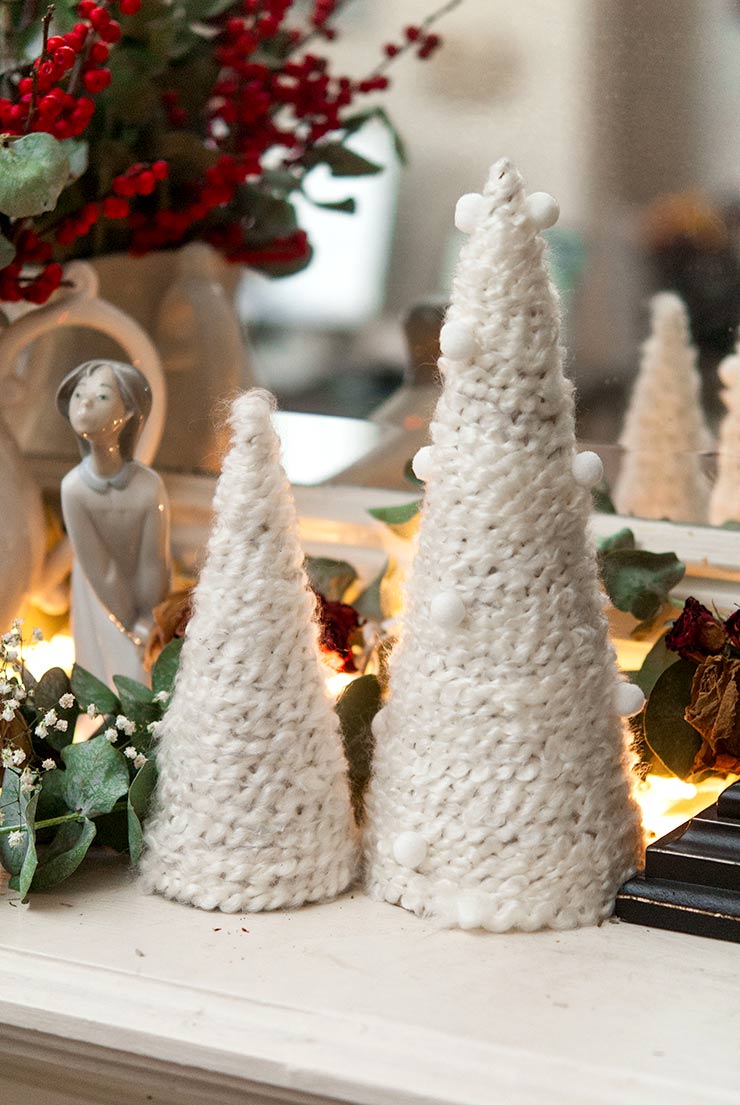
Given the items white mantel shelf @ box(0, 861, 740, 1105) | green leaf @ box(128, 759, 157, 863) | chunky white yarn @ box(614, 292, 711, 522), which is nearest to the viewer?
white mantel shelf @ box(0, 861, 740, 1105)

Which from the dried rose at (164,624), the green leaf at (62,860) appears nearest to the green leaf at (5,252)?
the dried rose at (164,624)

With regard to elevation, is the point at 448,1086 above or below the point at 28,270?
below

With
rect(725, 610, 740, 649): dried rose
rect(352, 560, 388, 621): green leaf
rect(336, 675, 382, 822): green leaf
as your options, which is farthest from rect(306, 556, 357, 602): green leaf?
rect(725, 610, 740, 649): dried rose

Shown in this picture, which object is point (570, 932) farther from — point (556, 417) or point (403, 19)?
point (403, 19)

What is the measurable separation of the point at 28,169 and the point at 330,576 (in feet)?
0.86

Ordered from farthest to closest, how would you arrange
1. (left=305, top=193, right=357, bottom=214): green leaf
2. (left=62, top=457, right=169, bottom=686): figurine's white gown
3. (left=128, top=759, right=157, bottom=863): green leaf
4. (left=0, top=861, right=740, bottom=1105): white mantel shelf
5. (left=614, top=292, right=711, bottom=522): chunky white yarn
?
(left=305, top=193, right=357, bottom=214): green leaf, (left=614, top=292, right=711, bottom=522): chunky white yarn, (left=62, top=457, right=169, bottom=686): figurine's white gown, (left=128, top=759, right=157, bottom=863): green leaf, (left=0, top=861, right=740, bottom=1105): white mantel shelf

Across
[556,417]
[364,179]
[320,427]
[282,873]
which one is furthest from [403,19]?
[282,873]

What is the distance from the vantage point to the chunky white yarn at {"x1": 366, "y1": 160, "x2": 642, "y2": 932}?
476mm

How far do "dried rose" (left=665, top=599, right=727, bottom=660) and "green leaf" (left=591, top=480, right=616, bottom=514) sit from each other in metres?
0.17

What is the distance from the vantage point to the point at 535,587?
481 millimetres

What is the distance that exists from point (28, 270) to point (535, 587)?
477 millimetres

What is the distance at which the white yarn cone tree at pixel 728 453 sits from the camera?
27.8 inches

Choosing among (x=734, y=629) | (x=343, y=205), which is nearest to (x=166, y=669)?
(x=734, y=629)

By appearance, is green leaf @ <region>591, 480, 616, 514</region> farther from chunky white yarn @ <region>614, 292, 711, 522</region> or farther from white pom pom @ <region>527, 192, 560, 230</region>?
Answer: white pom pom @ <region>527, 192, 560, 230</region>
